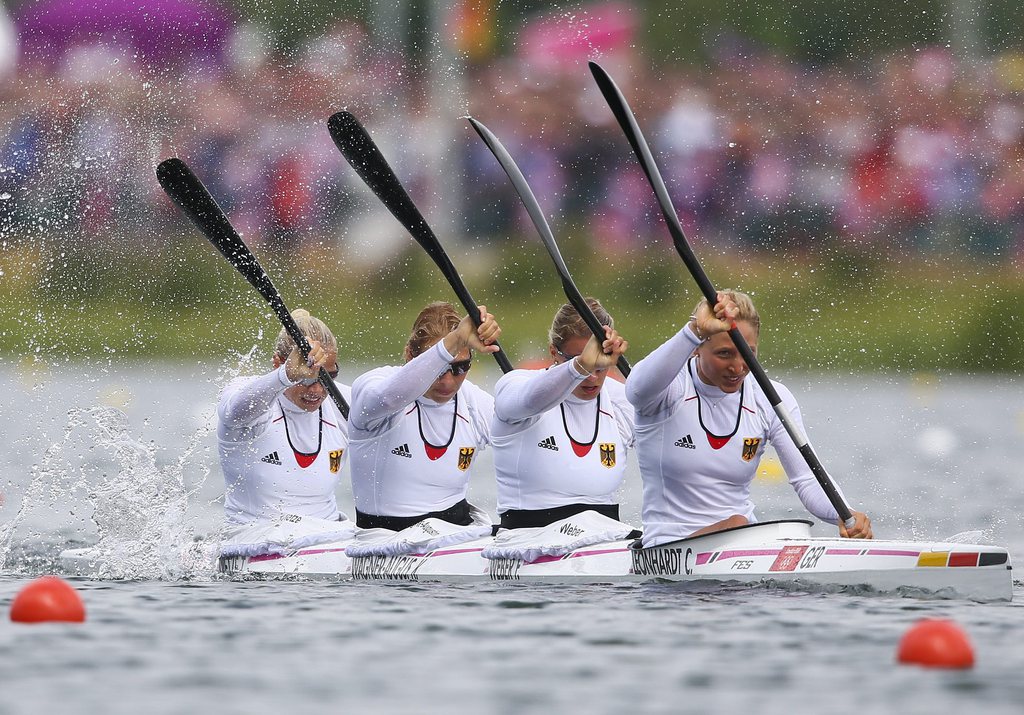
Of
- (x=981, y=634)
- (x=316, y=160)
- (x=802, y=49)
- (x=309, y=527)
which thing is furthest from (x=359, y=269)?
(x=981, y=634)

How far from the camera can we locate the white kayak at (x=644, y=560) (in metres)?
8.27

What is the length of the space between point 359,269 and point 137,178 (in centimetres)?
318

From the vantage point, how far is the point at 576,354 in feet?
30.3

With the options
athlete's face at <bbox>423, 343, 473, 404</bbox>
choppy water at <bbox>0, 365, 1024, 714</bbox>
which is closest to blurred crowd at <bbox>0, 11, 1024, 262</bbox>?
choppy water at <bbox>0, 365, 1024, 714</bbox>

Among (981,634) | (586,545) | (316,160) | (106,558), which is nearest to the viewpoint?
(981,634)

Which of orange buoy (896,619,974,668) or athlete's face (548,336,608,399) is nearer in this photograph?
orange buoy (896,619,974,668)

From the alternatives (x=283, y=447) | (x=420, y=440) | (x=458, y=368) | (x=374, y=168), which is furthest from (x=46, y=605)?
(x=374, y=168)

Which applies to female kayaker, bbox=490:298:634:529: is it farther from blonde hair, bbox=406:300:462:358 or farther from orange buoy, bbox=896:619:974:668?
orange buoy, bbox=896:619:974:668

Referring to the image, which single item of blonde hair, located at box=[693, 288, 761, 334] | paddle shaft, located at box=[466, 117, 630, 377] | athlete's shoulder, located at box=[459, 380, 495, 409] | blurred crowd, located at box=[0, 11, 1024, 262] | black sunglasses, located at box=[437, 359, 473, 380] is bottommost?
athlete's shoulder, located at box=[459, 380, 495, 409]

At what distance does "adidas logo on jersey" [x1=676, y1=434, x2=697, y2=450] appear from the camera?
8.77 meters

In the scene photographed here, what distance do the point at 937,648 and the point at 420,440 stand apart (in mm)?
3888

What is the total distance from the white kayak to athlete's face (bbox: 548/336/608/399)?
61cm

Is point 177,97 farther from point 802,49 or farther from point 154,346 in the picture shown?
point 802,49

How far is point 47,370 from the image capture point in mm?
25109
